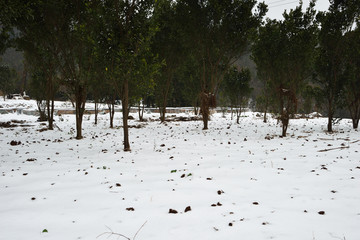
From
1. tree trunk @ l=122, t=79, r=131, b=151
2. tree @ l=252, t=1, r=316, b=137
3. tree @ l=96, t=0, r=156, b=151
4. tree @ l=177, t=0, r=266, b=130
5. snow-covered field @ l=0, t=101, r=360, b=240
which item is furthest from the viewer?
tree @ l=177, t=0, r=266, b=130

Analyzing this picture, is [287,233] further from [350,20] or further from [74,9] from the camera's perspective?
[350,20]

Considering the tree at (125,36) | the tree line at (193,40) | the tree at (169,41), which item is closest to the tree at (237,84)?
the tree line at (193,40)

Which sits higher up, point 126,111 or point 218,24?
point 218,24

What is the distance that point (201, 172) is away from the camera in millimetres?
7500

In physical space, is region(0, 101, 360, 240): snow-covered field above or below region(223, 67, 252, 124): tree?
below

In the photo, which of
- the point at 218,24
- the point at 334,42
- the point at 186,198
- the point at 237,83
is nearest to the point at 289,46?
the point at 334,42

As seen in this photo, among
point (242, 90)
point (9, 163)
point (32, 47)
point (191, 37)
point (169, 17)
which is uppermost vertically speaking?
point (169, 17)

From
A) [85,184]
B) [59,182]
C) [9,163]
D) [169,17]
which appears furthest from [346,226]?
[169,17]

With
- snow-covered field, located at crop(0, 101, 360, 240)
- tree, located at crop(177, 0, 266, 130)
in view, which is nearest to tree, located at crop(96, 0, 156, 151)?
snow-covered field, located at crop(0, 101, 360, 240)

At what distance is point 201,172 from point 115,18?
894cm

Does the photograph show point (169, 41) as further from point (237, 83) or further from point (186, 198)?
point (186, 198)

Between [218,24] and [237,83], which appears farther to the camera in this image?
[237,83]

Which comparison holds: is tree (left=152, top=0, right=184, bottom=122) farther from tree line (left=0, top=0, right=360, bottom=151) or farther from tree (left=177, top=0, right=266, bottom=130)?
tree (left=177, top=0, right=266, bottom=130)

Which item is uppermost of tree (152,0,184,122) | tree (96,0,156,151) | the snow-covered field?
tree (152,0,184,122)
